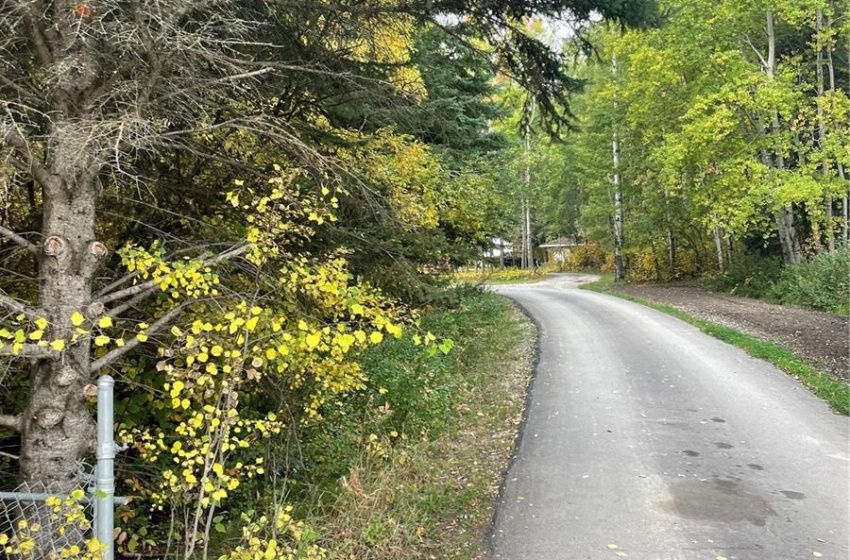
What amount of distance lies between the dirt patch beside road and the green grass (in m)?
0.26

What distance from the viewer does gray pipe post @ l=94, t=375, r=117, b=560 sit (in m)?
2.56

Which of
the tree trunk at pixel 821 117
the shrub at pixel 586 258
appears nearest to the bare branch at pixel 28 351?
the tree trunk at pixel 821 117

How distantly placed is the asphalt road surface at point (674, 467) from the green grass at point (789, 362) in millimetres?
205

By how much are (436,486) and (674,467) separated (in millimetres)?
2359

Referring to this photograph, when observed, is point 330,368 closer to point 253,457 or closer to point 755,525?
point 253,457

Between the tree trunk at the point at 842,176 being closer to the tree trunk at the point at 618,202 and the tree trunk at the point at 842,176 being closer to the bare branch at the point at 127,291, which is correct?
the tree trunk at the point at 618,202

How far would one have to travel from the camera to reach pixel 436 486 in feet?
17.4

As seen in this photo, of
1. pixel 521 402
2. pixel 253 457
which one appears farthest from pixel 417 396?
pixel 253 457

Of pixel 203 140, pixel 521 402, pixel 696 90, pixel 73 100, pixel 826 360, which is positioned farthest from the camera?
pixel 696 90

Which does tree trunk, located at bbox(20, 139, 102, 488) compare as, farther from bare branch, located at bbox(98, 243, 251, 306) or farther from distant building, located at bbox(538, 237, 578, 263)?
distant building, located at bbox(538, 237, 578, 263)

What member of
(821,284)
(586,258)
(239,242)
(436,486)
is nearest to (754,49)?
(821,284)

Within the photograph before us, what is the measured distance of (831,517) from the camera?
4566 millimetres

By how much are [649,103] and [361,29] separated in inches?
689

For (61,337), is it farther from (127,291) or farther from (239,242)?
(239,242)
